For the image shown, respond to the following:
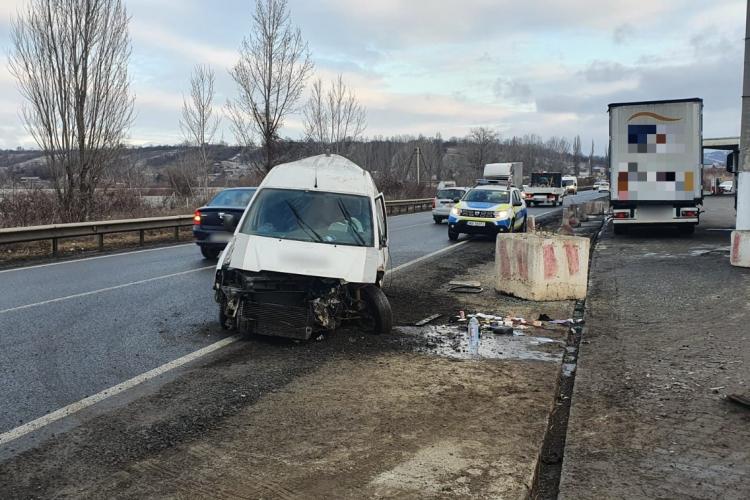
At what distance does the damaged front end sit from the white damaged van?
0.4 inches

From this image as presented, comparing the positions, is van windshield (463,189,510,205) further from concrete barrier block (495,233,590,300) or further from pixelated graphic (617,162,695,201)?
concrete barrier block (495,233,590,300)

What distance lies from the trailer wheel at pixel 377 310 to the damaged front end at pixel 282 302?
0.50 m

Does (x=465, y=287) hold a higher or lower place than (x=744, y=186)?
lower

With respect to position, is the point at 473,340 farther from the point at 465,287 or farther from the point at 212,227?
the point at 212,227

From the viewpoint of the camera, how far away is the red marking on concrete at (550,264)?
32.1 ft

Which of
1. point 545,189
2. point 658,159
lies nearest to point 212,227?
point 658,159

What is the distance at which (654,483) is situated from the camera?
12.4 ft

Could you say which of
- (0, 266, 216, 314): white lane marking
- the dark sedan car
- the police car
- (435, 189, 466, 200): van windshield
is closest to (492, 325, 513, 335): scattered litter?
(0, 266, 216, 314): white lane marking

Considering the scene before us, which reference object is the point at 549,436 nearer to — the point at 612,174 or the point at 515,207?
the point at 612,174

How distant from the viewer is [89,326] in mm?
7758

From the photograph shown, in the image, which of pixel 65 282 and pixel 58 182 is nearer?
pixel 65 282

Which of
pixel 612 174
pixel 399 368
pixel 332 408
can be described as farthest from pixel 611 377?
pixel 612 174

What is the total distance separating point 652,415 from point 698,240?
15.0 m

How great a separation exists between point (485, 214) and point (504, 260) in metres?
9.38
